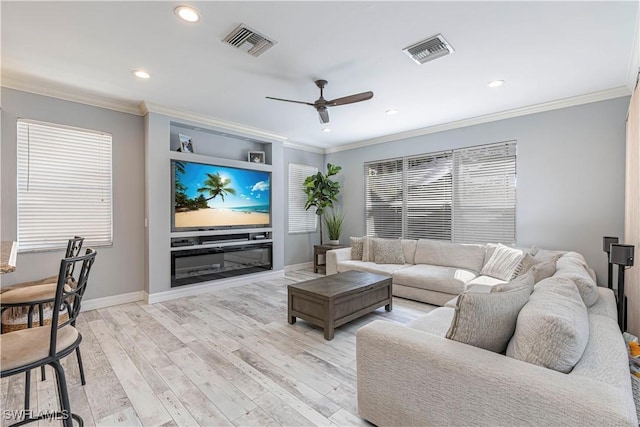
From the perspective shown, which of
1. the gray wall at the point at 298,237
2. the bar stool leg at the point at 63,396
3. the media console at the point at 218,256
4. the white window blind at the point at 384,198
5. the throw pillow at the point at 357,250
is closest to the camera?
the bar stool leg at the point at 63,396

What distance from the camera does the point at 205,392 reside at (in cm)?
207

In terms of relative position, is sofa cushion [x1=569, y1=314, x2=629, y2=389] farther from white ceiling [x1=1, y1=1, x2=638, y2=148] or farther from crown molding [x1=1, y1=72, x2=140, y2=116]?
crown molding [x1=1, y1=72, x2=140, y2=116]

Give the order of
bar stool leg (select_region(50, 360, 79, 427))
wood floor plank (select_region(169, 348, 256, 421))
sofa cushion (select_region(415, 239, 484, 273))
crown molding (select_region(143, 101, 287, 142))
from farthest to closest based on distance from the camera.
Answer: sofa cushion (select_region(415, 239, 484, 273)) < crown molding (select_region(143, 101, 287, 142)) < wood floor plank (select_region(169, 348, 256, 421)) < bar stool leg (select_region(50, 360, 79, 427))

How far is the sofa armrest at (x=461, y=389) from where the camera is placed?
1.03 m

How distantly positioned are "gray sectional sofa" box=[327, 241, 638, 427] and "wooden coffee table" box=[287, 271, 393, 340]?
1159mm

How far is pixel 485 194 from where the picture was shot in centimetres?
456

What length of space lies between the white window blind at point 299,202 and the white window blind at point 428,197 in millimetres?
2191

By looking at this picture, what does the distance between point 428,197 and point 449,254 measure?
116cm

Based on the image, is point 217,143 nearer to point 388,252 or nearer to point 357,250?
point 357,250

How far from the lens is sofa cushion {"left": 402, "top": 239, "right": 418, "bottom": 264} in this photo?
4.92m

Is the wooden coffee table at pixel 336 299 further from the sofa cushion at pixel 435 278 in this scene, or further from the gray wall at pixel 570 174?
the gray wall at pixel 570 174

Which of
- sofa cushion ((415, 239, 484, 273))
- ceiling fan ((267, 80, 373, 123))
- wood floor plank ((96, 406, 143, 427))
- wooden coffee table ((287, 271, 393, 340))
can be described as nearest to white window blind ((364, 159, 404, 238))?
sofa cushion ((415, 239, 484, 273))

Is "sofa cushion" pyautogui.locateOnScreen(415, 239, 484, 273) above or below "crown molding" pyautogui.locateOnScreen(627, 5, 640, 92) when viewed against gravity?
below

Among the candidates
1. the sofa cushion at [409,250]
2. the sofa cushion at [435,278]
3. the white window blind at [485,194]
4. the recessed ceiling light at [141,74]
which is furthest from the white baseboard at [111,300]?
the white window blind at [485,194]
